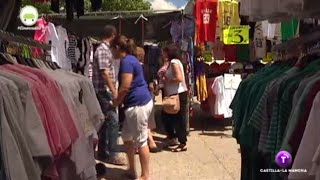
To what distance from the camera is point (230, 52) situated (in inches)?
388

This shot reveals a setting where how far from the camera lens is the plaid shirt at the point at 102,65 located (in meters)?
6.33

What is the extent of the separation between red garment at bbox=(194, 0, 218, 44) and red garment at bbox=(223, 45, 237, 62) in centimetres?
68

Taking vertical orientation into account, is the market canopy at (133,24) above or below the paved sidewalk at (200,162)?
above

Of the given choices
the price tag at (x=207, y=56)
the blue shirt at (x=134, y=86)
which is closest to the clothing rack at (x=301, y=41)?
the blue shirt at (x=134, y=86)

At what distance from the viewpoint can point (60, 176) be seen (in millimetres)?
3100

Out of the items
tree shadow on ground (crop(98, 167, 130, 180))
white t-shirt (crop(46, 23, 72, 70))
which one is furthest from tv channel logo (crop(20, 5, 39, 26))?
tree shadow on ground (crop(98, 167, 130, 180))

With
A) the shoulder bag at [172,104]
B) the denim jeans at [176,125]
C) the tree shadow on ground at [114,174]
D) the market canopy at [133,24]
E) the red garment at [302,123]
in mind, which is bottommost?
the tree shadow on ground at [114,174]

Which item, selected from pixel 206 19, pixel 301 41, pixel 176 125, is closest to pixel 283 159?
pixel 301 41

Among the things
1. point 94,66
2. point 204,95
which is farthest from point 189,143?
point 94,66

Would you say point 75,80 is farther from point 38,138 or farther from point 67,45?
point 67,45

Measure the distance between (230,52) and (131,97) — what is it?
4639mm

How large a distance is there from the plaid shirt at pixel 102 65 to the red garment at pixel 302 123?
13.7ft

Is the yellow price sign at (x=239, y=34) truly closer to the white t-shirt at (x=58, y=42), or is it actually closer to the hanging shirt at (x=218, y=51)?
the hanging shirt at (x=218, y=51)

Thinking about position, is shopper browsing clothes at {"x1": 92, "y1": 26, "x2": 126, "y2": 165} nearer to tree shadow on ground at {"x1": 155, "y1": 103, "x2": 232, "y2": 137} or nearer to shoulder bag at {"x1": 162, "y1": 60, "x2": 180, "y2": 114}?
shoulder bag at {"x1": 162, "y1": 60, "x2": 180, "y2": 114}
